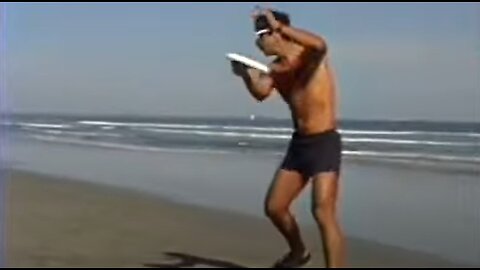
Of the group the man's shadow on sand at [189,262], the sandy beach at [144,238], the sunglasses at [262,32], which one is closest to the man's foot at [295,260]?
the sandy beach at [144,238]

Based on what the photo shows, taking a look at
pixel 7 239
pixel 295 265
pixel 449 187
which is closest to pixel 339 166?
pixel 295 265

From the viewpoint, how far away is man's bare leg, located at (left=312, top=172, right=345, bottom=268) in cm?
399

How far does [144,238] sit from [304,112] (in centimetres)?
166

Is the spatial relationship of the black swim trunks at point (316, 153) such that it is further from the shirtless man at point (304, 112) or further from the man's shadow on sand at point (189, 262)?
the man's shadow on sand at point (189, 262)

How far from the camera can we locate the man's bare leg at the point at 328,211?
399 cm

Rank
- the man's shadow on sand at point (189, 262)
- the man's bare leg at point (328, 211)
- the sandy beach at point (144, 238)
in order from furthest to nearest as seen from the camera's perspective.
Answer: the sandy beach at point (144, 238) → the man's shadow on sand at point (189, 262) → the man's bare leg at point (328, 211)

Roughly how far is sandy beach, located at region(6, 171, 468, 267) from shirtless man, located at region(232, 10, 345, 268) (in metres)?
0.26

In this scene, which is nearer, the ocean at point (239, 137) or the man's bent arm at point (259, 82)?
the man's bent arm at point (259, 82)

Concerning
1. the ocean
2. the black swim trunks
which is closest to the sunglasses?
the black swim trunks

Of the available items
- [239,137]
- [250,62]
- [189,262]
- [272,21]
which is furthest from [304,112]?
[239,137]

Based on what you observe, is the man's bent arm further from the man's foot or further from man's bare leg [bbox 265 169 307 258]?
the man's foot

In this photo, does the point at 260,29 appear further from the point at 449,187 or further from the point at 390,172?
the point at 390,172

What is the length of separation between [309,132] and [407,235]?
1.71m

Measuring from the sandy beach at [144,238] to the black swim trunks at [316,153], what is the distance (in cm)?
41
